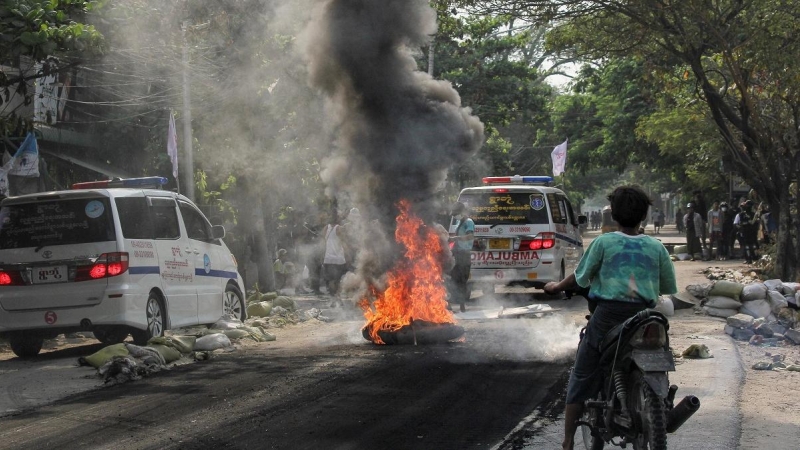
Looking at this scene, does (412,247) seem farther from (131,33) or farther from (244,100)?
(244,100)

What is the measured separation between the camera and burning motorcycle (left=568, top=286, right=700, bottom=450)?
5.05m

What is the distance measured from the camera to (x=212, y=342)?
1204 cm

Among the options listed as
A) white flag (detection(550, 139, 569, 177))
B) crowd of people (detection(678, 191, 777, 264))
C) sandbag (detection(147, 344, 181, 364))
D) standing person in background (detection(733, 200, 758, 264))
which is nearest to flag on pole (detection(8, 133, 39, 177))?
sandbag (detection(147, 344, 181, 364))

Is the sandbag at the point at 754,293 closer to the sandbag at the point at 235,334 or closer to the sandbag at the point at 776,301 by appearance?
the sandbag at the point at 776,301

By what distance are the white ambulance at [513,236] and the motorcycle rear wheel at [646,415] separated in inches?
469

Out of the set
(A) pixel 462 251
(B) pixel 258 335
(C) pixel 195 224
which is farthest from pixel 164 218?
(A) pixel 462 251

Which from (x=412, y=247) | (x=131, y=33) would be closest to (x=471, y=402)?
(x=412, y=247)

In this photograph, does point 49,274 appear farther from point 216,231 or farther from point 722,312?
point 722,312

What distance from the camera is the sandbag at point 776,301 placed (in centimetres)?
1365

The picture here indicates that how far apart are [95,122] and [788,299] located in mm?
14254

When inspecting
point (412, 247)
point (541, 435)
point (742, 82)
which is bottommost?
point (541, 435)

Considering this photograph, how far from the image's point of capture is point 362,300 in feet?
40.3

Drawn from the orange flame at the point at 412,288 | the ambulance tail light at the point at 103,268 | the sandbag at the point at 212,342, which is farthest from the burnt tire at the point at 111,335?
the orange flame at the point at 412,288

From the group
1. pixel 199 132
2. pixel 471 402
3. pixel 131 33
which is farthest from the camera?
pixel 199 132
